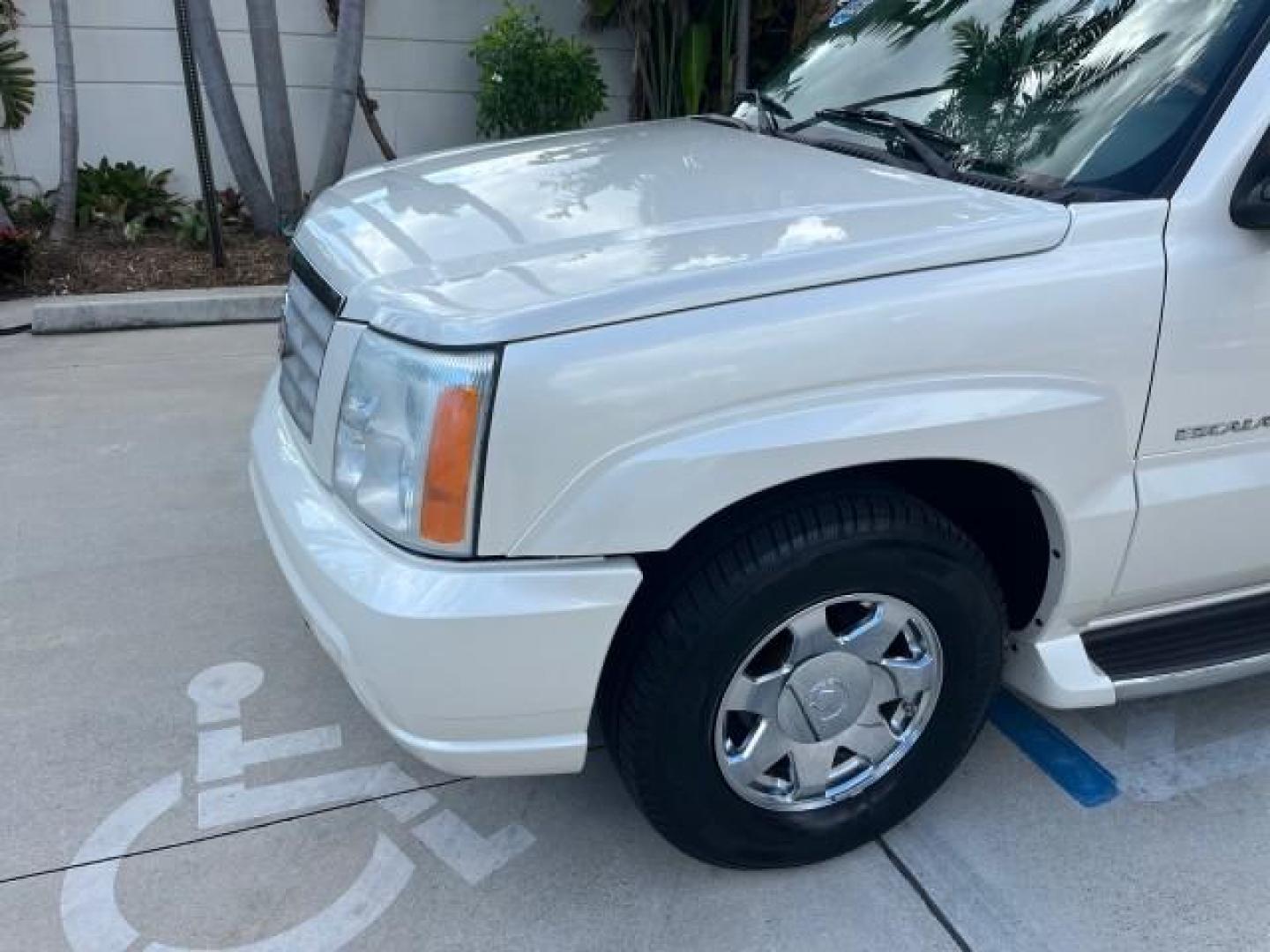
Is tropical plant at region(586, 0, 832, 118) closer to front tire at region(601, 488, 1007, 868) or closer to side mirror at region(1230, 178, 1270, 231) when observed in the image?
side mirror at region(1230, 178, 1270, 231)

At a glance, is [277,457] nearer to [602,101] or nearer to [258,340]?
[258,340]

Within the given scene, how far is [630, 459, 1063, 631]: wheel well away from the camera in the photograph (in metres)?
2.08

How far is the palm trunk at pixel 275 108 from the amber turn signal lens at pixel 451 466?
6.14 meters

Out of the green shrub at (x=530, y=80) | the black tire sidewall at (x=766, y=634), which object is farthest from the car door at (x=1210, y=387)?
the green shrub at (x=530, y=80)

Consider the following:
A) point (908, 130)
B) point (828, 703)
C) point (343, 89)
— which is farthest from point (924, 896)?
point (343, 89)

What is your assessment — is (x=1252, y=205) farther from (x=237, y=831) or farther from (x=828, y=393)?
(x=237, y=831)

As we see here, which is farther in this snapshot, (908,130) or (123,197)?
(123,197)

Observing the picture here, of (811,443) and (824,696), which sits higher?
(811,443)

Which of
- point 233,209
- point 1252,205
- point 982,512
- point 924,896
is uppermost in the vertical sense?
point 1252,205

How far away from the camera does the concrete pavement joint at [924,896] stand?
88.7 inches

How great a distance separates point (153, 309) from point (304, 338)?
4.41 metres

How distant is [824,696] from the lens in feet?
7.44

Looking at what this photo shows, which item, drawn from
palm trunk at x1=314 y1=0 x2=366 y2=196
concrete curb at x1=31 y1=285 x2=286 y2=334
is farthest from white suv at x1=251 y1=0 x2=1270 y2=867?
palm trunk at x1=314 y1=0 x2=366 y2=196

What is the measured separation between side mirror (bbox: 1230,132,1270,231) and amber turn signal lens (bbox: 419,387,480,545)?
1544 mm
